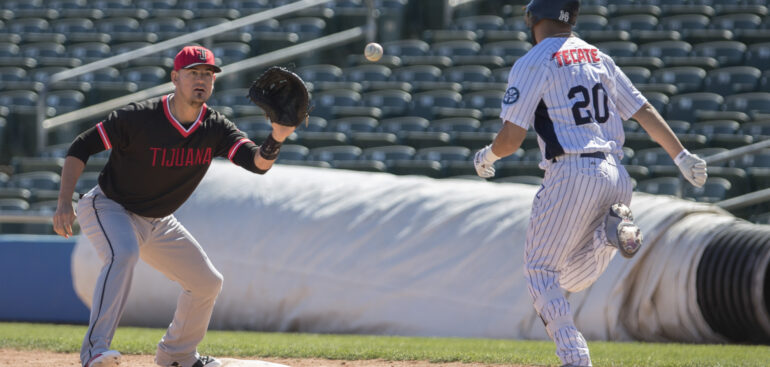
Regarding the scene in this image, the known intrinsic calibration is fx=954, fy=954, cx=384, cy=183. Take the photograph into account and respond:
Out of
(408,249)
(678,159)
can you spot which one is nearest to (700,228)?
(408,249)

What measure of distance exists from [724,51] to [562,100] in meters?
9.55

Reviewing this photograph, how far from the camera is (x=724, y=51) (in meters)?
12.9

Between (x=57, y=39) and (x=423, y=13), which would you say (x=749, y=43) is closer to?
(x=423, y=13)

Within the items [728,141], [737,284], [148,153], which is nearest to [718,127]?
[728,141]

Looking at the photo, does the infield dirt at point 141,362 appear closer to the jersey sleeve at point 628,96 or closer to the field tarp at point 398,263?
the field tarp at point 398,263

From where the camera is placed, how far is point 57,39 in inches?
635

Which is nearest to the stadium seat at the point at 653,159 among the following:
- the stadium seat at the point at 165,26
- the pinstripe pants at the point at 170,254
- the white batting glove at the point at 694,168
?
the white batting glove at the point at 694,168

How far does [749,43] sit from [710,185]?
4225 millimetres

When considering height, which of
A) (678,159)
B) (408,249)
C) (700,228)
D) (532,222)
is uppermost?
(678,159)

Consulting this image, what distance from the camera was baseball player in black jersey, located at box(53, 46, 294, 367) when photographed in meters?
4.89

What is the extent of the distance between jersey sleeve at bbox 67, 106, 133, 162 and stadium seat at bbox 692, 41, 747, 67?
385 inches

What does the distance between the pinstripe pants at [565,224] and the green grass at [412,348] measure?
1630 mm

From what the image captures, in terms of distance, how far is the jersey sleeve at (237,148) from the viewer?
5.22 m

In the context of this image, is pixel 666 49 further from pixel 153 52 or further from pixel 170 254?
pixel 170 254
